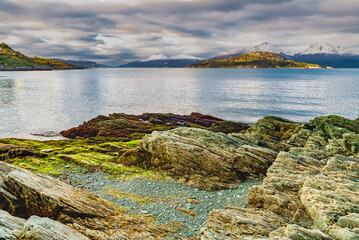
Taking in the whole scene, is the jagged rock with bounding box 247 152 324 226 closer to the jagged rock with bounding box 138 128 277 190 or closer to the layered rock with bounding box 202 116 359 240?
the layered rock with bounding box 202 116 359 240

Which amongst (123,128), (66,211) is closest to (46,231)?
(66,211)

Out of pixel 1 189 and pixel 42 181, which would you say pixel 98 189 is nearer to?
pixel 42 181

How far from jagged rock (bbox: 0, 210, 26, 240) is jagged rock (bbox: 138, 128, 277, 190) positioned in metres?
13.3

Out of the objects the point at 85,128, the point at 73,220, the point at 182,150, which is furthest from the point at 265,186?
the point at 85,128

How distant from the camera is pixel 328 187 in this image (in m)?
14.3

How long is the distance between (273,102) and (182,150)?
71.8 metres

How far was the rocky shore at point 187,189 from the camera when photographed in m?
11.7

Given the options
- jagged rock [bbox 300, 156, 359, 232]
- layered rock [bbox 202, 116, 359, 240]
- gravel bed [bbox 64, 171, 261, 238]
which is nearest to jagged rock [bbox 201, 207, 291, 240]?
layered rock [bbox 202, 116, 359, 240]

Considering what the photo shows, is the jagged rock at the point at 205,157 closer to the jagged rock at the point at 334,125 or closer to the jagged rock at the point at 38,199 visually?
the jagged rock at the point at 38,199

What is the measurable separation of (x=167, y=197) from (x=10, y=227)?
35.2 ft

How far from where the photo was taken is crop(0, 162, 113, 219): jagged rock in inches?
498

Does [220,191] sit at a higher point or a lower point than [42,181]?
lower

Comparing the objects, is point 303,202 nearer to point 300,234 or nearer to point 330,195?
point 330,195

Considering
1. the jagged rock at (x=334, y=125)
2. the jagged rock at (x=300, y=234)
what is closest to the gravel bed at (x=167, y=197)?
the jagged rock at (x=300, y=234)
